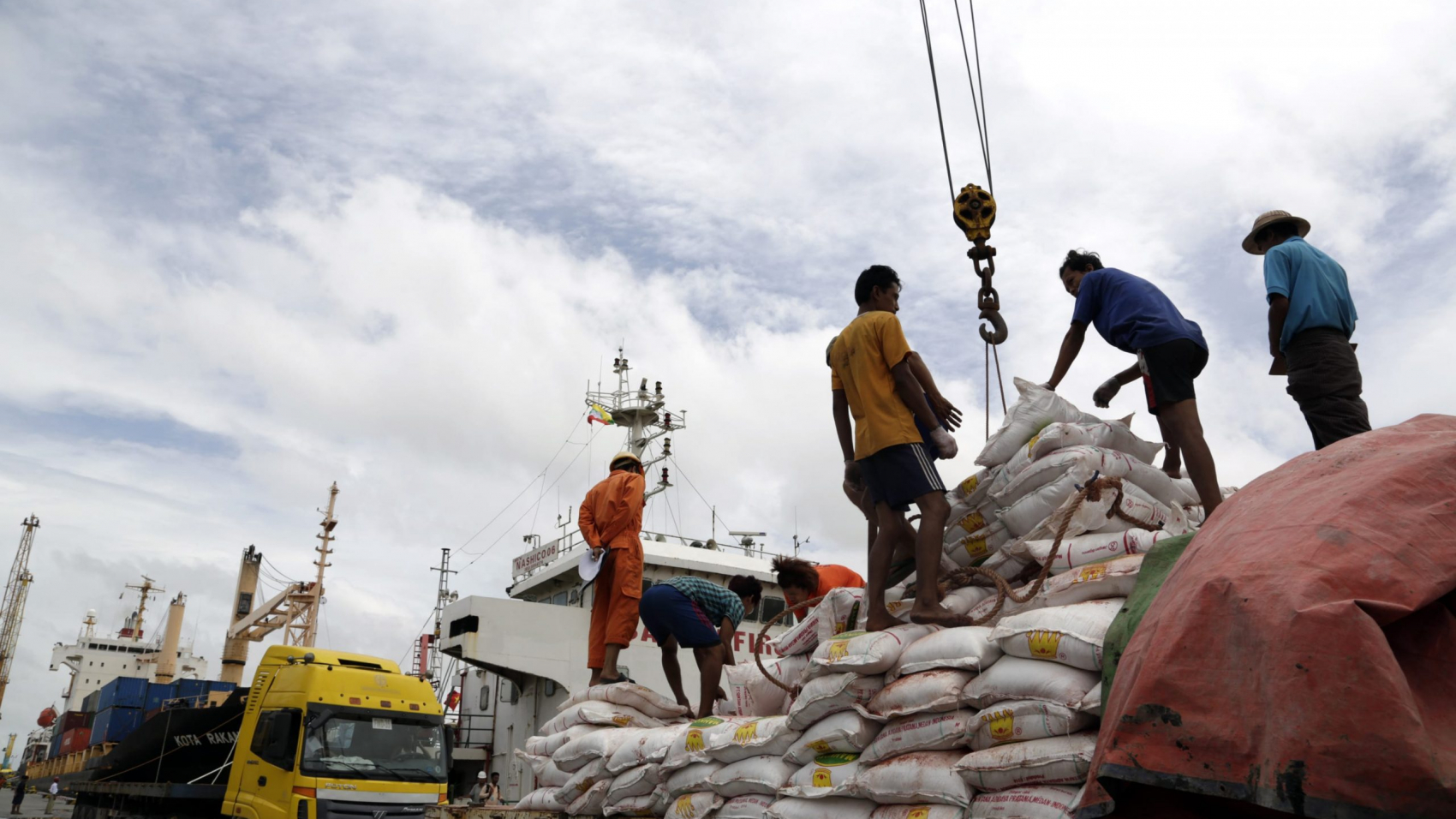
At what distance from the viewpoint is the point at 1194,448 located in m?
3.31

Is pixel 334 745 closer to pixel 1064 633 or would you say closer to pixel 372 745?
pixel 372 745

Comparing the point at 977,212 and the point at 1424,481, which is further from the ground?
the point at 977,212

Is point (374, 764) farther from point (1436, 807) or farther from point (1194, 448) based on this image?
point (1436, 807)

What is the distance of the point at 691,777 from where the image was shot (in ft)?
11.7

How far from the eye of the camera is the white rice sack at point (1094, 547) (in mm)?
3016

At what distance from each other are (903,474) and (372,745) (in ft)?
19.7

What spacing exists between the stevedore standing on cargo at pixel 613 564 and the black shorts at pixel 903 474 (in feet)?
8.08

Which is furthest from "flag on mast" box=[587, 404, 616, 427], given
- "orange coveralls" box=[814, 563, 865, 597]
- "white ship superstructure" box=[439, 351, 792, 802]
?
"orange coveralls" box=[814, 563, 865, 597]

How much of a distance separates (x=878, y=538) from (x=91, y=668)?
39.7m

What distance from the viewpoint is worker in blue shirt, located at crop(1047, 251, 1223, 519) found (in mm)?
3330

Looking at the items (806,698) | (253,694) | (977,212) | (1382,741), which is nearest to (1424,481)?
(1382,741)

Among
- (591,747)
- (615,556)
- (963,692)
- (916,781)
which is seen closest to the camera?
(916,781)

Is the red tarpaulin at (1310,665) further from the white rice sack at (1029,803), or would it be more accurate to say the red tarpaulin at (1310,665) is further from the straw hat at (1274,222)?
the straw hat at (1274,222)

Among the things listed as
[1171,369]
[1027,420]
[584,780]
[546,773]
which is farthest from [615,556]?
[1171,369]
